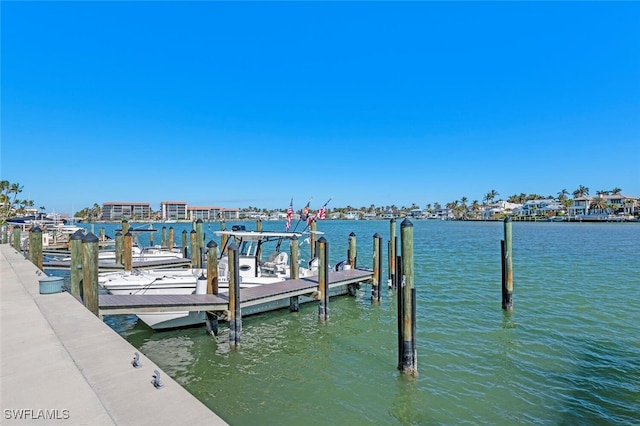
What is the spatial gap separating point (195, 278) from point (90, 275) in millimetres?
4971

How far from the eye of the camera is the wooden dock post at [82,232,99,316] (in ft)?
27.6

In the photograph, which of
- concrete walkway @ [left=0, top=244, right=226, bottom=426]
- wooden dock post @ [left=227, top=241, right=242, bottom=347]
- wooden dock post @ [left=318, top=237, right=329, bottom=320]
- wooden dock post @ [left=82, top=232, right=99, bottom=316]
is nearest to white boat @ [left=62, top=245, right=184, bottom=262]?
wooden dock post @ [left=318, top=237, right=329, bottom=320]

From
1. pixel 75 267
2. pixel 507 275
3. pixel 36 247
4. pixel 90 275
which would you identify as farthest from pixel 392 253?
pixel 36 247

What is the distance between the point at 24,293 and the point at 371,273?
469 inches

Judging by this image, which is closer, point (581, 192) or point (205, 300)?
point (205, 300)

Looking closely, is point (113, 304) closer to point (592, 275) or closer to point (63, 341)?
point (63, 341)

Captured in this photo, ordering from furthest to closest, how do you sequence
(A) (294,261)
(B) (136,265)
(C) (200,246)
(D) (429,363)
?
(B) (136,265)
(C) (200,246)
(A) (294,261)
(D) (429,363)

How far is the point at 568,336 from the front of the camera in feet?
37.1

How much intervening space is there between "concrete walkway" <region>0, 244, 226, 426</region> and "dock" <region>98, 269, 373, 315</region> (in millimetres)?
→ 2581

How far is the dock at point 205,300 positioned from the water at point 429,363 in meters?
1.06

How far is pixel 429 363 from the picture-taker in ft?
30.7

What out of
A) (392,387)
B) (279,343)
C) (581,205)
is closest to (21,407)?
→ (392,387)

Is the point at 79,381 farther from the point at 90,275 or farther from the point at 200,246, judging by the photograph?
the point at 200,246

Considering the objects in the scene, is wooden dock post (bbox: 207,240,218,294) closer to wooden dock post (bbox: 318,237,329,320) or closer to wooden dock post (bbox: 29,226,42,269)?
wooden dock post (bbox: 318,237,329,320)
